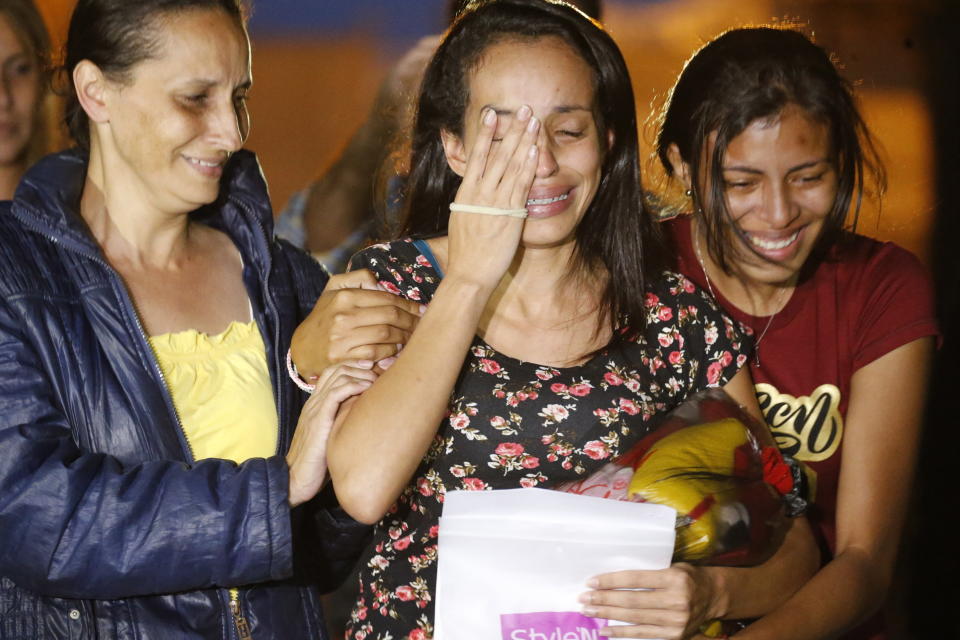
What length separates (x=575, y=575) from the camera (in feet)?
5.08

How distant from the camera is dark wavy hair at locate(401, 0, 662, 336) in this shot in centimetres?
191

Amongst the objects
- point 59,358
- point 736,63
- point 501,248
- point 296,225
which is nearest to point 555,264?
point 501,248

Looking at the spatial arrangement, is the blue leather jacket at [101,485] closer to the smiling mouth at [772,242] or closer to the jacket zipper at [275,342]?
the jacket zipper at [275,342]

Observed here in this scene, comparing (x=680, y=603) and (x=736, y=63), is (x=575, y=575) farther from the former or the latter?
(x=736, y=63)

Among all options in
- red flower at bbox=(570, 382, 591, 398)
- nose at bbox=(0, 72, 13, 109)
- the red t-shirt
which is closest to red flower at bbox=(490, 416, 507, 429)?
red flower at bbox=(570, 382, 591, 398)

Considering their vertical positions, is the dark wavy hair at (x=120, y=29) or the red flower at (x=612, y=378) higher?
the dark wavy hair at (x=120, y=29)

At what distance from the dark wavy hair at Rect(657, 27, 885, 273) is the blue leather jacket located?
1.00 metres

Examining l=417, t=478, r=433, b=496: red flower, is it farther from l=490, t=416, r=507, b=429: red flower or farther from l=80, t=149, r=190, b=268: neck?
l=80, t=149, r=190, b=268: neck

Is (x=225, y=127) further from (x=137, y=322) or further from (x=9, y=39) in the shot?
(x=9, y=39)

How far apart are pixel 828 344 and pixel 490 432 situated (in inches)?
33.2

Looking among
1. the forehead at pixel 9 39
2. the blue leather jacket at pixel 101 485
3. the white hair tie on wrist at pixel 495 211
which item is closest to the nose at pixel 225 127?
the blue leather jacket at pixel 101 485

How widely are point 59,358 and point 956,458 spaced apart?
2799mm

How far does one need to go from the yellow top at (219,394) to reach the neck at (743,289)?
941mm

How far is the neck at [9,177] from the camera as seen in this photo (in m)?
2.99
